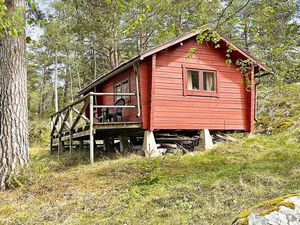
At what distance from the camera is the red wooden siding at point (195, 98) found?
11719mm

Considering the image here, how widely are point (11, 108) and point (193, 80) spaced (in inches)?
281

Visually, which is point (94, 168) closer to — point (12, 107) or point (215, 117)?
point (12, 107)

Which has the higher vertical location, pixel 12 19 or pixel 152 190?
pixel 12 19

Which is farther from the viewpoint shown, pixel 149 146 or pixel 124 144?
pixel 124 144

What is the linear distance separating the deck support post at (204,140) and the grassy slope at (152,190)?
8.70 ft

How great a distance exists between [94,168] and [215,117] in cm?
567

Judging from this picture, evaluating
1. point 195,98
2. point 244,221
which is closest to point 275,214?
point 244,221

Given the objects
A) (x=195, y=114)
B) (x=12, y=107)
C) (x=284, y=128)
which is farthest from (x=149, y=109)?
(x=284, y=128)

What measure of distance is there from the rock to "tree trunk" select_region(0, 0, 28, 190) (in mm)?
6180

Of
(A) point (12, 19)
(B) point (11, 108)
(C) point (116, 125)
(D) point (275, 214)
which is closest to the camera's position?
(D) point (275, 214)

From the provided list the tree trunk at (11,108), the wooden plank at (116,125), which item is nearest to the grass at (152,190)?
the tree trunk at (11,108)

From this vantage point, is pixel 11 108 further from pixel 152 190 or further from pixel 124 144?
pixel 124 144

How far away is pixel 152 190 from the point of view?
6.55m

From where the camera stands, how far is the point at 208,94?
12.6 meters
